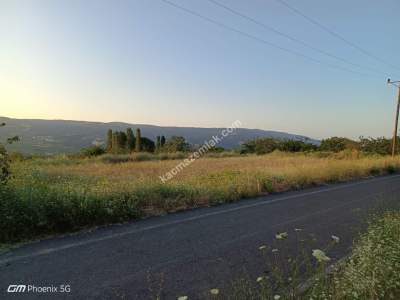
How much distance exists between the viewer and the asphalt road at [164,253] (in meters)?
3.26

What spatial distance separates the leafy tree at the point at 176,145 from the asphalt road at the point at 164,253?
1581 inches

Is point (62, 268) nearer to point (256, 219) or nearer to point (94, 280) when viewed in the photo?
point (94, 280)

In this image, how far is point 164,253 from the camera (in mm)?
4250

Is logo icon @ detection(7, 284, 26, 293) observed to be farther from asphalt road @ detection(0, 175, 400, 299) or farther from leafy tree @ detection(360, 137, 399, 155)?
leafy tree @ detection(360, 137, 399, 155)

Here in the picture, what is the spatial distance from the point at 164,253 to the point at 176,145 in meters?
45.3

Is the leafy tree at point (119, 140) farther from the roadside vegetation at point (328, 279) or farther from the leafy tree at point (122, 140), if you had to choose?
the roadside vegetation at point (328, 279)

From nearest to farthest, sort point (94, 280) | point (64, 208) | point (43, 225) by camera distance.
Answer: point (94, 280) < point (43, 225) < point (64, 208)

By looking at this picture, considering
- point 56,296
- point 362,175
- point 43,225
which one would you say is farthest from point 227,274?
point 362,175

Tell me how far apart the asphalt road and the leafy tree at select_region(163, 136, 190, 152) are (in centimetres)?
4017

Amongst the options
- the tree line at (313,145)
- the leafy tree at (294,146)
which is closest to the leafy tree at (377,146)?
the tree line at (313,145)

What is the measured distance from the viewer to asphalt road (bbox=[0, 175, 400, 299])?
10.7 ft

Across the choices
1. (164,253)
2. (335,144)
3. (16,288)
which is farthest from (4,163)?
(335,144)

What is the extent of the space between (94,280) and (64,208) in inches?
98.2

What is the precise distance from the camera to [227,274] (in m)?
3.58
